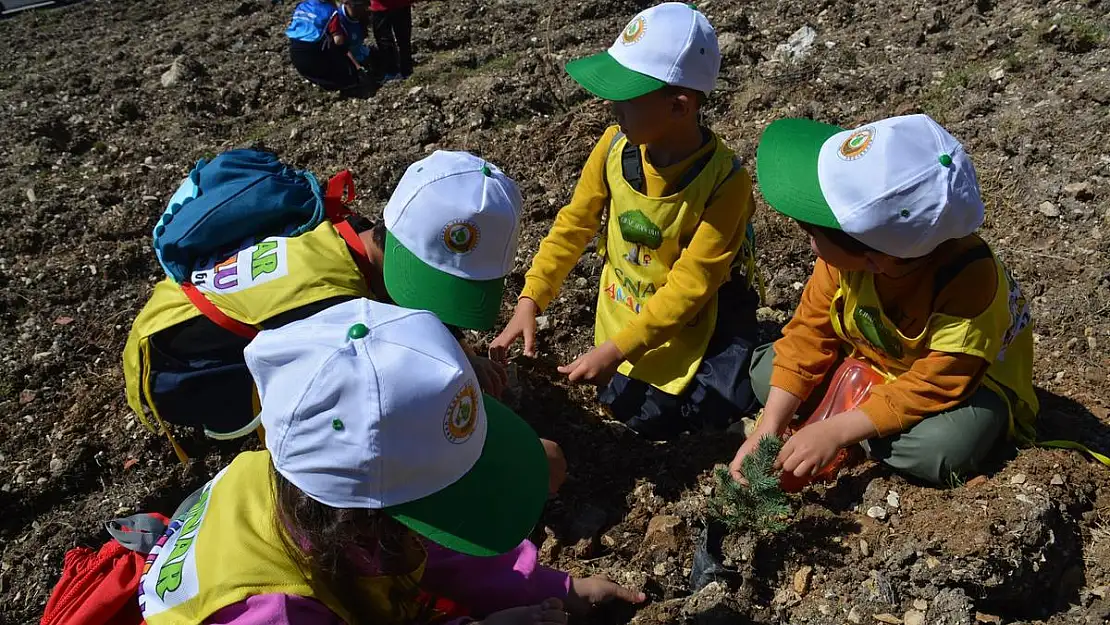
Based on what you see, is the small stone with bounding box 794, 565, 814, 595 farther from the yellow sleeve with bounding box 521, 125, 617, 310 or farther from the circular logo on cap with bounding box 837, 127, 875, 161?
the yellow sleeve with bounding box 521, 125, 617, 310

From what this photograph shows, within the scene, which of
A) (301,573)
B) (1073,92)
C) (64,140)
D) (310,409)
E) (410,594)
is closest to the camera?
(310,409)

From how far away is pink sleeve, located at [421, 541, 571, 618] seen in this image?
2010 mm

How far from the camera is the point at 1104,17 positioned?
4.05m

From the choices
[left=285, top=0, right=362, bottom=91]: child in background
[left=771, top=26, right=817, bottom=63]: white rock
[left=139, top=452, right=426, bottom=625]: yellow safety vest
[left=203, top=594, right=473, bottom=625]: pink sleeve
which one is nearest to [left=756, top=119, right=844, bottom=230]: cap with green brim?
[left=139, top=452, right=426, bottom=625]: yellow safety vest

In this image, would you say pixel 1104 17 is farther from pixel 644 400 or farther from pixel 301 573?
pixel 301 573

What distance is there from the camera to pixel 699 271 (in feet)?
8.36

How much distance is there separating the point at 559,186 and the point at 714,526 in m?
2.14

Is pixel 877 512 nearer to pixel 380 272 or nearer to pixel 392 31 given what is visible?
pixel 380 272

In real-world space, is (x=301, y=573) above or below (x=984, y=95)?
above

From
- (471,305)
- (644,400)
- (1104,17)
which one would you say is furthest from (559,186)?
(1104,17)

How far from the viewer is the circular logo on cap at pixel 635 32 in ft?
8.09

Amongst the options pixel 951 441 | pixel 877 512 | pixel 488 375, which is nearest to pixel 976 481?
pixel 951 441

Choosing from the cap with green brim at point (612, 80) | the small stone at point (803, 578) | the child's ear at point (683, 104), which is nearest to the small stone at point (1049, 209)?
the child's ear at point (683, 104)

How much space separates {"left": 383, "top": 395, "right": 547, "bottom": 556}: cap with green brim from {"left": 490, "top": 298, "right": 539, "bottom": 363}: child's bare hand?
954 mm
